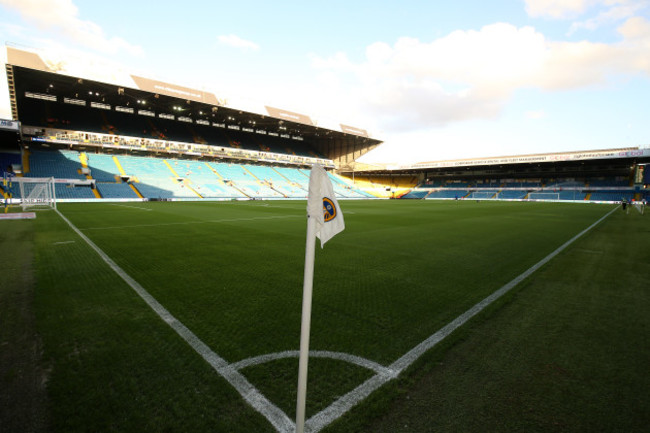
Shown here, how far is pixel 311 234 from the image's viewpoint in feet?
5.26

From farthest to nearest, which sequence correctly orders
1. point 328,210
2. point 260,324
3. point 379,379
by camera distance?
point 260,324
point 379,379
point 328,210

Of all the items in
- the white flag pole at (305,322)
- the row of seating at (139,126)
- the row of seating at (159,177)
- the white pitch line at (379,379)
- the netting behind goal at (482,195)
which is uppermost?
the row of seating at (139,126)

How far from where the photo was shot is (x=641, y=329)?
3.49 metres

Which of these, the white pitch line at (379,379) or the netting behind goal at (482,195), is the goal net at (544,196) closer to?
the netting behind goal at (482,195)

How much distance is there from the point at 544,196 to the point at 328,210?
65848 millimetres

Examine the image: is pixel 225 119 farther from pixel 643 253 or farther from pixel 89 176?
pixel 643 253

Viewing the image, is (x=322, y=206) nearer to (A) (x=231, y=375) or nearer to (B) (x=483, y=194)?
(A) (x=231, y=375)

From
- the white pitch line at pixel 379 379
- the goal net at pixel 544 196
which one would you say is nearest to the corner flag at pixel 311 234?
the white pitch line at pixel 379 379

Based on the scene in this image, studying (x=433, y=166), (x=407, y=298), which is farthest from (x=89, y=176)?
(x=433, y=166)

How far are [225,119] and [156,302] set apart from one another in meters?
51.4

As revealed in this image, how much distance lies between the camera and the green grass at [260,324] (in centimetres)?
214

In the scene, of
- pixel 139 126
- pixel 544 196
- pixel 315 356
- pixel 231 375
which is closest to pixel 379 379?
pixel 315 356

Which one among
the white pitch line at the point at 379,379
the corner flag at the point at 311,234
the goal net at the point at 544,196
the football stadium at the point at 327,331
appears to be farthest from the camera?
the goal net at the point at 544,196

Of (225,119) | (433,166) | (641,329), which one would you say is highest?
(225,119)
